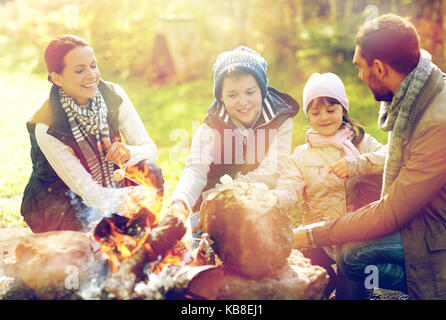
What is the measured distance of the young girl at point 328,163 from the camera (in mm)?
3578

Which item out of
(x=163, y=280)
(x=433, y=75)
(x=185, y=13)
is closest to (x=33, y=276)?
(x=163, y=280)

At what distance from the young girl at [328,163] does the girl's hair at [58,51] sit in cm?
187

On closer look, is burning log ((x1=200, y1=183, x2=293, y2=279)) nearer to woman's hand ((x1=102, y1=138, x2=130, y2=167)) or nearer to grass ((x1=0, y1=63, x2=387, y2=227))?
woman's hand ((x1=102, y1=138, x2=130, y2=167))

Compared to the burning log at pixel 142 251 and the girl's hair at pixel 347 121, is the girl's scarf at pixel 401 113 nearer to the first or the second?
the girl's hair at pixel 347 121

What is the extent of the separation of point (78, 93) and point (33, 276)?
155 centimetres

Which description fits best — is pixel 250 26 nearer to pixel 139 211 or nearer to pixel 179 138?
pixel 179 138

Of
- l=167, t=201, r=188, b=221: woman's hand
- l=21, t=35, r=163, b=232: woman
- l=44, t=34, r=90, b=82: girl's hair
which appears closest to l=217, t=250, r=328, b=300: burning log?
l=167, t=201, r=188, b=221: woman's hand

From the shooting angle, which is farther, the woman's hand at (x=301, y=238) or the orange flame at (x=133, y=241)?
the woman's hand at (x=301, y=238)

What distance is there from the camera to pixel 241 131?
12.6ft

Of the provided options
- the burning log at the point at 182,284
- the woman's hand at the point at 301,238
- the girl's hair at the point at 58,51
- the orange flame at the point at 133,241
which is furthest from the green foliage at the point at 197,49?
the burning log at the point at 182,284

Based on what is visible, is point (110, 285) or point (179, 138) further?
point (179, 138)

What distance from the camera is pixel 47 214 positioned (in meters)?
3.90

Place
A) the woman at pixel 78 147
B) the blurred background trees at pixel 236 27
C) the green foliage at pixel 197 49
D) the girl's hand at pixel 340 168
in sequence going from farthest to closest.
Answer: the blurred background trees at pixel 236 27
the green foliage at pixel 197 49
the woman at pixel 78 147
the girl's hand at pixel 340 168

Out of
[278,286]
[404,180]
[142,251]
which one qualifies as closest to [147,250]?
[142,251]
